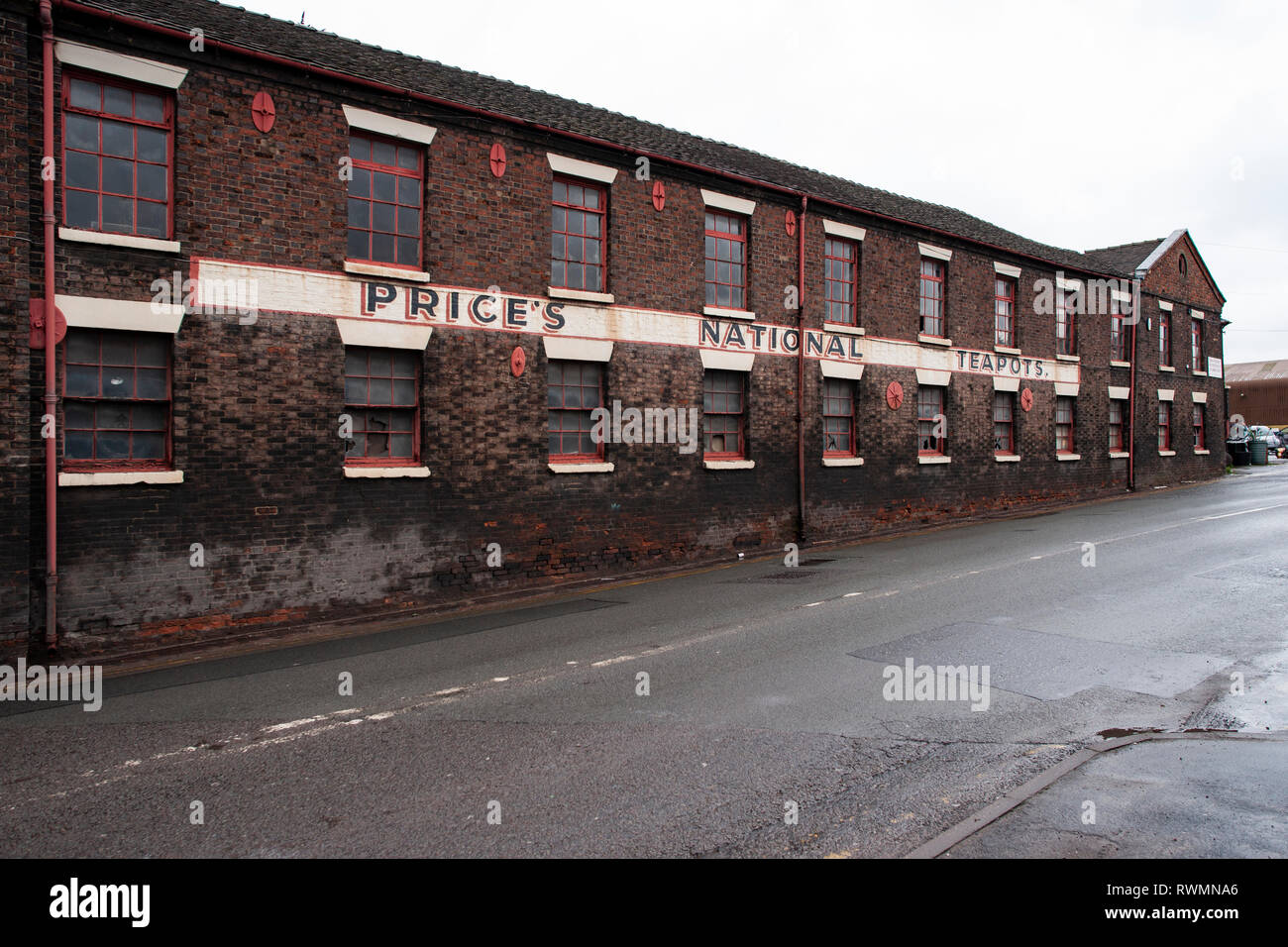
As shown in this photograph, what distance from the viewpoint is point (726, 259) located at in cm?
1694

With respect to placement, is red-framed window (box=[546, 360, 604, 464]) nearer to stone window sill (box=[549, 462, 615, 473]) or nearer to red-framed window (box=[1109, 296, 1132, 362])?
stone window sill (box=[549, 462, 615, 473])

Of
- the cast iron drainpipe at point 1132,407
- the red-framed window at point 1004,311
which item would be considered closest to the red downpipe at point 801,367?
the red-framed window at point 1004,311

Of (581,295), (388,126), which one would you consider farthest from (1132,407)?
(388,126)

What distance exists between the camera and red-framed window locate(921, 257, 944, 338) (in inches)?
825

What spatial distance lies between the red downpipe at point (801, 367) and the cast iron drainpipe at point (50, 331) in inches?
495

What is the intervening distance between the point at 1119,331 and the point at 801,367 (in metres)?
15.7

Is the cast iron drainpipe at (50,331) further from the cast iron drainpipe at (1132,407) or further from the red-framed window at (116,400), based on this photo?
the cast iron drainpipe at (1132,407)

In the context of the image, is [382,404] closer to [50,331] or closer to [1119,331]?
[50,331]

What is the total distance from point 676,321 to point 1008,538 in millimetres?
7722

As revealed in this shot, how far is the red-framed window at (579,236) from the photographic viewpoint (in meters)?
14.4

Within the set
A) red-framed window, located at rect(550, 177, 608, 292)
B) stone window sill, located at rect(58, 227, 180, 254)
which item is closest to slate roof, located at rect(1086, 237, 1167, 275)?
red-framed window, located at rect(550, 177, 608, 292)

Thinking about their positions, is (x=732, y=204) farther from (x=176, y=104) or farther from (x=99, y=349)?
(x=99, y=349)

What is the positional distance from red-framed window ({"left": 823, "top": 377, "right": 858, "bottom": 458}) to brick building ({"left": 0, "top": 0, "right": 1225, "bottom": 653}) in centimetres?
8

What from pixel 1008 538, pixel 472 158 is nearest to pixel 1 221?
pixel 472 158
